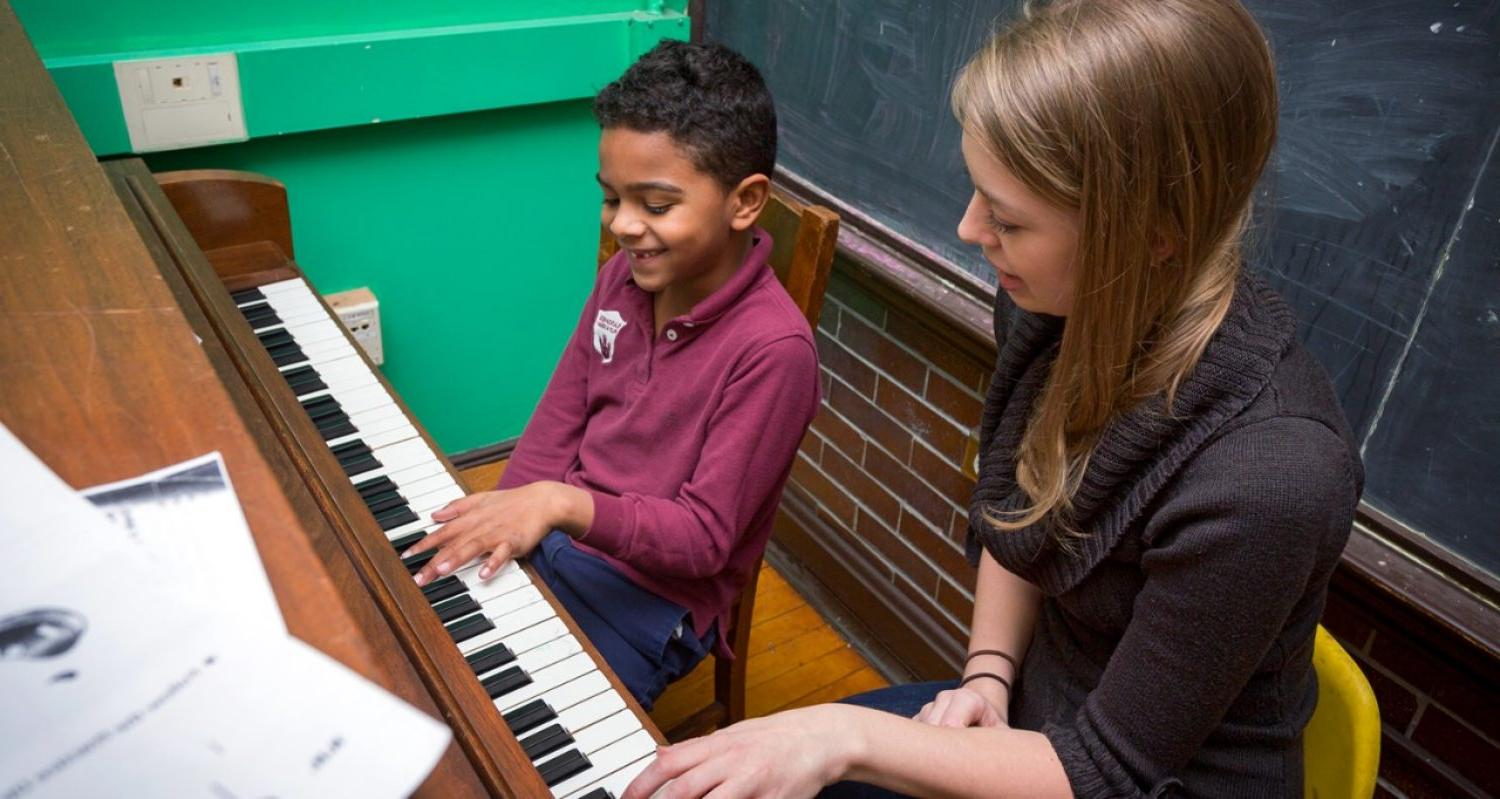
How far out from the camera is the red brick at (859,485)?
7.16 ft

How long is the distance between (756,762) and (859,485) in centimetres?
140

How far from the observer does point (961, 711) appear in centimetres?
115

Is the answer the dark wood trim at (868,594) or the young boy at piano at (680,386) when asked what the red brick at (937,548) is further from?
the young boy at piano at (680,386)

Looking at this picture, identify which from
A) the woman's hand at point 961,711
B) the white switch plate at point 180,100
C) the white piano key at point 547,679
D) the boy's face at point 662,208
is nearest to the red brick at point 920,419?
the boy's face at point 662,208

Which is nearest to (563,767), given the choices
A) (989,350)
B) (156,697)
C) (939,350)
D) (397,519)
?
(397,519)

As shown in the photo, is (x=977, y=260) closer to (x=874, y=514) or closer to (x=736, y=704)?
(x=874, y=514)

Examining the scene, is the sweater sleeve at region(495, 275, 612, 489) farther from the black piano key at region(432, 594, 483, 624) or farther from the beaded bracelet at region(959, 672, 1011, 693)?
the beaded bracelet at region(959, 672, 1011, 693)

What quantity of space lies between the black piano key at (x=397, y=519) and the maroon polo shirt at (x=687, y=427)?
0.20m

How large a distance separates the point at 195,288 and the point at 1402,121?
1.38 metres

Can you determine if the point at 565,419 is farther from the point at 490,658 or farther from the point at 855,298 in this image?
the point at 855,298

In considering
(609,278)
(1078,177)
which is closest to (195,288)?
(609,278)

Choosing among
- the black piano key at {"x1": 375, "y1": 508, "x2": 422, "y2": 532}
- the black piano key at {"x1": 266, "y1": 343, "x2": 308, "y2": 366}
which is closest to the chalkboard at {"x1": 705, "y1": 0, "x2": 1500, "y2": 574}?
the black piano key at {"x1": 375, "y1": 508, "x2": 422, "y2": 532}

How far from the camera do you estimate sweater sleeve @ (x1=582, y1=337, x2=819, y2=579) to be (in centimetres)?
132

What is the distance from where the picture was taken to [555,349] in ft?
8.67
